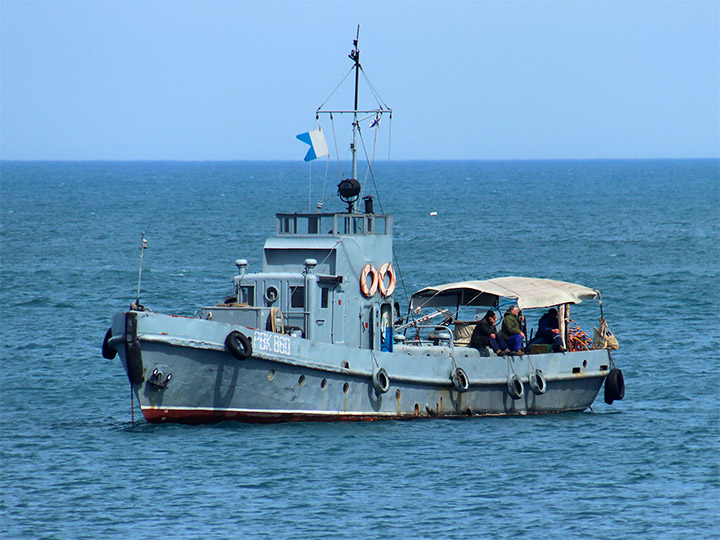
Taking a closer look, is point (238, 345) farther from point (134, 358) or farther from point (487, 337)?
point (487, 337)

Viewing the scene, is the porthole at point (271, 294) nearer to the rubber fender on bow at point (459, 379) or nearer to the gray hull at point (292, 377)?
the gray hull at point (292, 377)

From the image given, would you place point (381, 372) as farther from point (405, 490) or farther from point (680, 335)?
point (680, 335)

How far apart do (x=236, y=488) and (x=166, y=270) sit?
32.7 meters

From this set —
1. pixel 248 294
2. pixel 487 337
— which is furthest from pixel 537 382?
pixel 248 294

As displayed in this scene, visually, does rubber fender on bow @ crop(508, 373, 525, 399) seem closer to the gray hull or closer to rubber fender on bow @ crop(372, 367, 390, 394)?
the gray hull

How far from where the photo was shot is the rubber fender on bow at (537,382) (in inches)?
949

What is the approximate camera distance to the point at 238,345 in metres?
20.2

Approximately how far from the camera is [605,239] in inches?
2648

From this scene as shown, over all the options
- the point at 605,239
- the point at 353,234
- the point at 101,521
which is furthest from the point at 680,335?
the point at 605,239

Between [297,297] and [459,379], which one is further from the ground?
[297,297]

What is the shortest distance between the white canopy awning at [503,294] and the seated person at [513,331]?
250mm

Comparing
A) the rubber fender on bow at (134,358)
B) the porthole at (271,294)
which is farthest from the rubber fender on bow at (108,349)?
the porthole at (271,294)

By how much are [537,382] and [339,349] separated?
4.91 meters

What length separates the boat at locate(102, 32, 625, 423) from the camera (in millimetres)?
20391
